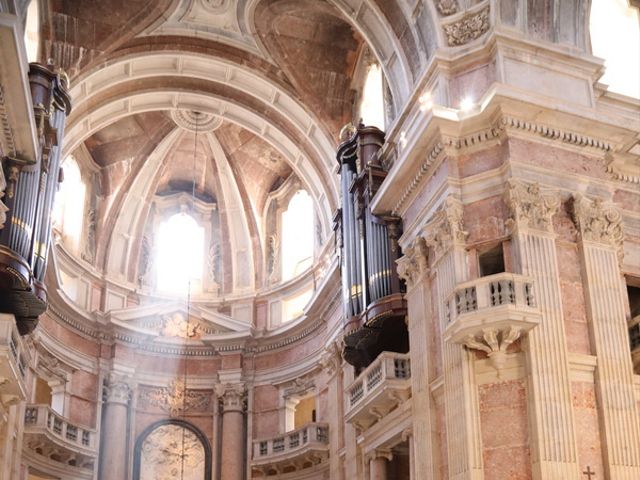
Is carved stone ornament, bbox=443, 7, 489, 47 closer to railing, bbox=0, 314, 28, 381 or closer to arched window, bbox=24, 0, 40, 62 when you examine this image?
railing, bbox=0, 314, 28, 381

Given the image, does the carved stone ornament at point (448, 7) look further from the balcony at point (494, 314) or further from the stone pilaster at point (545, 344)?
the balcony at point (494, 314)

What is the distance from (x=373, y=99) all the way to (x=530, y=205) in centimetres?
999

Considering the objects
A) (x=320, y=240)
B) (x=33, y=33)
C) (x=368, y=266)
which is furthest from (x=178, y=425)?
(x=33, y=33)

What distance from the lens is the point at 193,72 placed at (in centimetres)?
2920

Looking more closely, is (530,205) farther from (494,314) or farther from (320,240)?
(320,240)

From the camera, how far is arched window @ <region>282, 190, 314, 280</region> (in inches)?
1252

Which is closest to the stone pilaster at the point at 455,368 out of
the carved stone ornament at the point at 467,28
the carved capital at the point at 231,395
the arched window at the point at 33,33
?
the carved stone ornament at the point at 467,28

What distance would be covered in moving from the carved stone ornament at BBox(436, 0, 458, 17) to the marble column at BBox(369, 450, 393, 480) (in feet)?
31.4

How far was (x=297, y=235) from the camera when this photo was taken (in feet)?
106

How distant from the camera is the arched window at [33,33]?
24.6 metres

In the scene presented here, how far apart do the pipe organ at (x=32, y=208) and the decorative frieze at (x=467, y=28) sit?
29.9ft

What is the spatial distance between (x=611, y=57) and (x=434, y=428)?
9.57 metres

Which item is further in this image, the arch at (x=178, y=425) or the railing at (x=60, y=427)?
the arch at (x=178, y=425)

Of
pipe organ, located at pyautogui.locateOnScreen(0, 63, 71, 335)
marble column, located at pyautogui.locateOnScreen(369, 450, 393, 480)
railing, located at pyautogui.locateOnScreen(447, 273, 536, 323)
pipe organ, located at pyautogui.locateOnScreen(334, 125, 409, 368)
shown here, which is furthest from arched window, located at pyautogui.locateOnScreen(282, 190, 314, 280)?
railing, located at pyautogui.locateOnScreen(447, 273, 536, 323)
